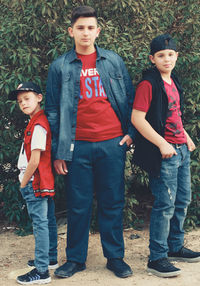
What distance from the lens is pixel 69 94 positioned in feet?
13.3

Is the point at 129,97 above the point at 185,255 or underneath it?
above

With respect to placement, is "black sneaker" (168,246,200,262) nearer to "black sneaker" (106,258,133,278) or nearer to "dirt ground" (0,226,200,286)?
"dirt ground" (0,226,200,286)

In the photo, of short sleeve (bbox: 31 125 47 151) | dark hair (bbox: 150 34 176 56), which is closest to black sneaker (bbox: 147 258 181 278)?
short sleeve (bbox: 31 125 47 151)

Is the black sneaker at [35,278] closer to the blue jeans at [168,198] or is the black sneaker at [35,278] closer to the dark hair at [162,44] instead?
the blue jeans at [168,198]

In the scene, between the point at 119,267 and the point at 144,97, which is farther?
the point at 119,267

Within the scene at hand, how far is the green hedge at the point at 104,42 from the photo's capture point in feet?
15.9

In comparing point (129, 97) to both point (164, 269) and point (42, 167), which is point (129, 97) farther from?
point (164, 269)

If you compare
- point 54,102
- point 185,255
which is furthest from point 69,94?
point 185,255

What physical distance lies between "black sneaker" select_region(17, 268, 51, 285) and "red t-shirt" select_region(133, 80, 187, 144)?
1614 millimetres

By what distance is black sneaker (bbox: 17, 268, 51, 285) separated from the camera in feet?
13.4

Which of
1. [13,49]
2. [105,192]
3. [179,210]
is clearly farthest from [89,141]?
[13,49]

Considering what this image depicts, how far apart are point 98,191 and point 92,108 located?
30.9 inches

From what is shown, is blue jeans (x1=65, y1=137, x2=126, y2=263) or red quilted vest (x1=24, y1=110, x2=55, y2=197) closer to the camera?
red quilted vest (x1=24, y1=110, x2=55, y2=197)

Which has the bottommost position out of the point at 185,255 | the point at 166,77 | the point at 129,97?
the point at 185,255
